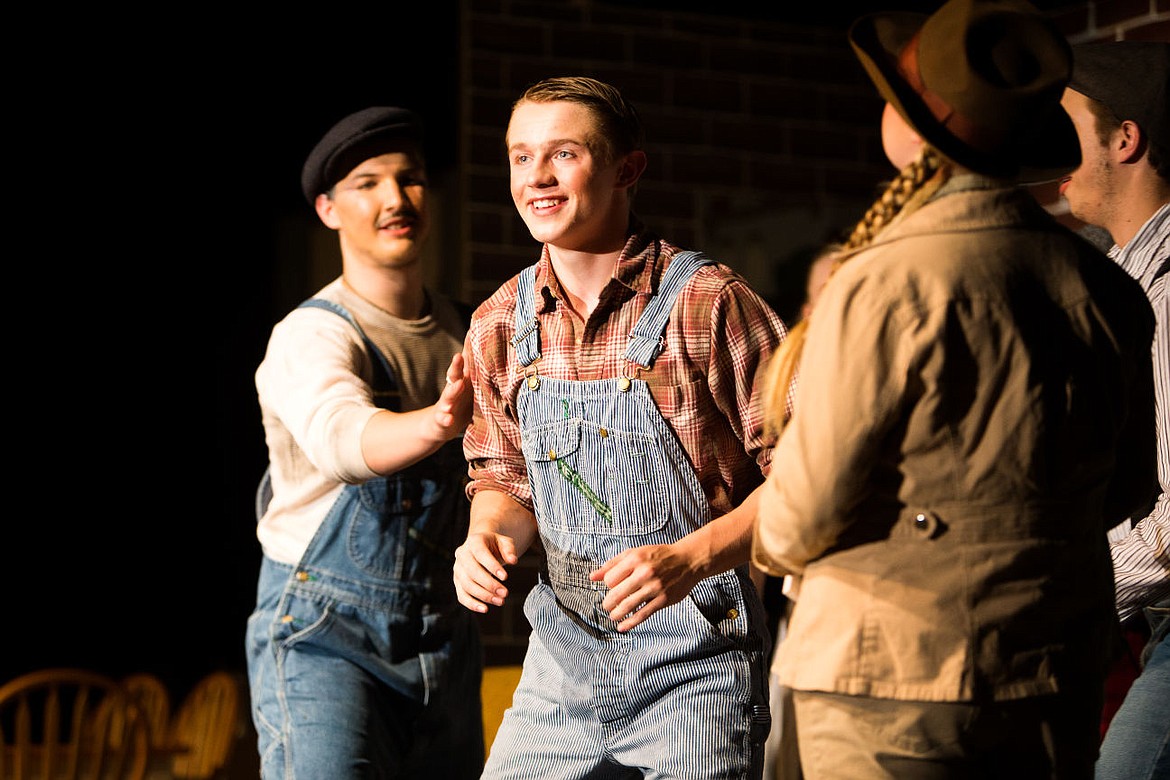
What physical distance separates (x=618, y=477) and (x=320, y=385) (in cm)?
90

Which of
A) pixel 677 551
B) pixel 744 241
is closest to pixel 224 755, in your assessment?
pixel 744 241

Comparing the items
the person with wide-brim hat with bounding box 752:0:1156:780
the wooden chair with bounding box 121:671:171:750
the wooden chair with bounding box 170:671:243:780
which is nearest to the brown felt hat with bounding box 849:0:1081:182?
the person with wide-brim hat with bounding box 752:0:1156:780

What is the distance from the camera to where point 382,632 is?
2.94 m

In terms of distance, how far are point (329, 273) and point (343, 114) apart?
1.95 feet

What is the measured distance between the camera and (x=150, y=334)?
17.9ft

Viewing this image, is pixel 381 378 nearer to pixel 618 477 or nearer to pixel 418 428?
pixel 418 428

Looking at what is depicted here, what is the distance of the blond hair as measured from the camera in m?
1.79

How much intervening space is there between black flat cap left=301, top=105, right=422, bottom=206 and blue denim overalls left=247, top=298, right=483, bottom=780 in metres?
0.37

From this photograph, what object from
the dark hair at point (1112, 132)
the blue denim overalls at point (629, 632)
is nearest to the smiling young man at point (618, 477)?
the blue denim overalls at point (629, 632)

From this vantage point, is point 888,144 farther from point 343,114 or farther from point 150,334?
point 150,334

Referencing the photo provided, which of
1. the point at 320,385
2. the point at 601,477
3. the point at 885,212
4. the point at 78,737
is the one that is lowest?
the point at 78,737

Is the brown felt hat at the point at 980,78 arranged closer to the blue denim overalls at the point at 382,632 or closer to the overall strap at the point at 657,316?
the overall strap at the point at 657,316

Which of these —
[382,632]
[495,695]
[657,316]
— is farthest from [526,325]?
[495,695]

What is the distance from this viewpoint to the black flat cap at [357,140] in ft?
10.6
